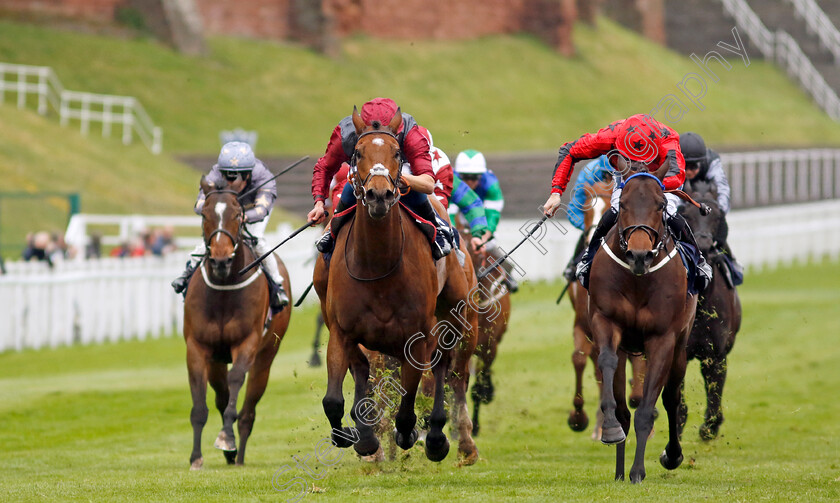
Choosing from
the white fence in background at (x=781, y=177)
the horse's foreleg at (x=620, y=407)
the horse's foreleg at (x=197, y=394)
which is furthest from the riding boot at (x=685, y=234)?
the white fence in background at (x=781, y=177)

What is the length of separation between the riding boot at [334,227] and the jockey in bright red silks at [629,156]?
1.43 metres

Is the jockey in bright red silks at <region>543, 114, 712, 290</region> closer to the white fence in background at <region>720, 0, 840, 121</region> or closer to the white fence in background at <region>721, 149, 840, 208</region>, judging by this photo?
the white fence in background at <region>721, 149, 840, 208</region>

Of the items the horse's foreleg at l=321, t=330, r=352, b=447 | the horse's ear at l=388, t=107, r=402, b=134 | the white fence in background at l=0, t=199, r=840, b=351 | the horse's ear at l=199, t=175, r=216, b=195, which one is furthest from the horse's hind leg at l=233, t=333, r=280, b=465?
the white fence in background at l=0, t=199, r=840, b=351

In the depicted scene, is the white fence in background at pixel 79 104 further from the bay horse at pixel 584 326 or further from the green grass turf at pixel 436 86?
the bay horse at pixel 584 326

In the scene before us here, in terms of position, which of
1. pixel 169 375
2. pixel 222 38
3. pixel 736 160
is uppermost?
pixel 222 38

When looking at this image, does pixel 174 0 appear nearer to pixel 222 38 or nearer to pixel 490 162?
pixel 222 38

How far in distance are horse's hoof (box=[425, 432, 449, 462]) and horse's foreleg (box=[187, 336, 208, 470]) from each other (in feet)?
6.99

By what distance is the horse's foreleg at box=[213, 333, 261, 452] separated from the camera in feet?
34.8

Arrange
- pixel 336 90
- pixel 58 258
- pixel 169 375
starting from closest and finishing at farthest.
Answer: pixel 169 375 < pixel 58 258 < pixel 336 90

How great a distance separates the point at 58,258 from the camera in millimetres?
19766

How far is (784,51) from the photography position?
55219mm

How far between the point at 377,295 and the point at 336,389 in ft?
2.13

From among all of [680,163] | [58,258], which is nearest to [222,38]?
[58,258]

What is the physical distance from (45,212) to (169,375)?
9287mm
